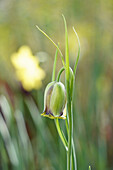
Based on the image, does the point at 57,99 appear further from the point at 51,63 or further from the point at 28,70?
the point at 51,63

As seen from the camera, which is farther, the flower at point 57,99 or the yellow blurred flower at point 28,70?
the yellow blurred flower at point 28,70

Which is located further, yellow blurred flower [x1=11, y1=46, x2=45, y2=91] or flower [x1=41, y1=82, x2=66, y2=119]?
yellow blurred flower [x1=11, y1=46, x2=45, y2=91]

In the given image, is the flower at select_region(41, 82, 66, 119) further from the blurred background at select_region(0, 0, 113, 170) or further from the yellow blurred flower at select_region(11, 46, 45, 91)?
the yellow blurred flower at select_region(11, 46, 45, 91)

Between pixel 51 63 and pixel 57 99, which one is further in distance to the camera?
pixel 51 63

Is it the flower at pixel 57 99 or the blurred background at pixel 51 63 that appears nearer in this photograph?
the flower at pixel 57 99

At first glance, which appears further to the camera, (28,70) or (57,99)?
(28,70)

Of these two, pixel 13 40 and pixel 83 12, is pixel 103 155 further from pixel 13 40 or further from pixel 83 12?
pixel 13 40

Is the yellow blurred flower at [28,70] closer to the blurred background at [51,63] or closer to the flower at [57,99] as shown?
the blurred background at [51,63]

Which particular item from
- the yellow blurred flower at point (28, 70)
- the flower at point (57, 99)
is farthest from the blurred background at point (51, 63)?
the flower at point (57, 99)

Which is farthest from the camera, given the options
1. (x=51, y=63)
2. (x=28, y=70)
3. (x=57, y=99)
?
(x=51, y=63)

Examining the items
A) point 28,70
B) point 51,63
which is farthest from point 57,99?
point 51,63

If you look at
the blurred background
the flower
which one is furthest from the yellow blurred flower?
the flower

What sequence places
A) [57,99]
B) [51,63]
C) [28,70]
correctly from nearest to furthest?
[57,99], [28,70], [51,63]

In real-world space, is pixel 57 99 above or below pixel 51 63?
above
